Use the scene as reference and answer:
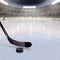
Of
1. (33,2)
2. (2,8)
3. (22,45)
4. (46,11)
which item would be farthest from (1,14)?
(22,45)

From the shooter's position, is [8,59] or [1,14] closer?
[8,59]

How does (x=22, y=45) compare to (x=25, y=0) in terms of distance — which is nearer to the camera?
(x=22, y=45)

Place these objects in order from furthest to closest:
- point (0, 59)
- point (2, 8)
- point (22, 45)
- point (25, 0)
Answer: point (2, 8)
point (25, 0)
point (22, 45)
point (0, 59)

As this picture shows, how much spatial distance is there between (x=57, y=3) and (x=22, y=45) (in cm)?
380

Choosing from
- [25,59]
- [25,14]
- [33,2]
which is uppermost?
[33,2]

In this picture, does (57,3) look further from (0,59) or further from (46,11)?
(0,59)

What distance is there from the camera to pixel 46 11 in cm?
461

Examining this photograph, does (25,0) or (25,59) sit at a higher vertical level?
(25,0)

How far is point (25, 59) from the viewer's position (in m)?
0.76

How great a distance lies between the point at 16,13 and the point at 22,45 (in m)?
3.64

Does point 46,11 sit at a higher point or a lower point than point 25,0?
lower

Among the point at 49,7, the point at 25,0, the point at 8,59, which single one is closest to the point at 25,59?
the point at 8,59

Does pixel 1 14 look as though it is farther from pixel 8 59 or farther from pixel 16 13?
pixel 8 59

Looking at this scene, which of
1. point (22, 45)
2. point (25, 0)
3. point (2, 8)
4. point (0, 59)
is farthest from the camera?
point (2, 8)
